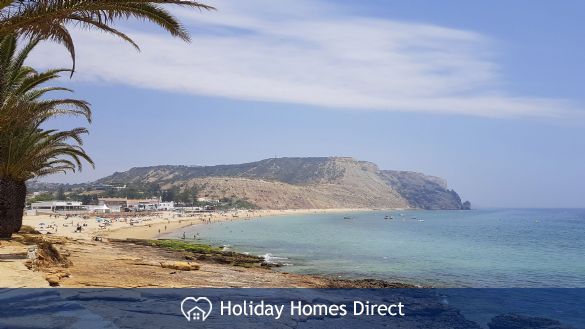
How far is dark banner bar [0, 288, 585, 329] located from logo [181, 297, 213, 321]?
2 centimetres

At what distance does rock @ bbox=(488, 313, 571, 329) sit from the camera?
17344 millimetres

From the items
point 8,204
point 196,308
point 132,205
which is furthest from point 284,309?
point 132,205

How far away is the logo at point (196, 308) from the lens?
10609mm

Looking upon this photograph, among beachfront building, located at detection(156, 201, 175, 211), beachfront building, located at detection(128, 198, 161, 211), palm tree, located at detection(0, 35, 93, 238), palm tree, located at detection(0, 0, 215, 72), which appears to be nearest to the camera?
palm tree, located at detection(0, 0, 215, 72)

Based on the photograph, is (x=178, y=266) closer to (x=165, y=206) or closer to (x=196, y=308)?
(x=196, y=308)

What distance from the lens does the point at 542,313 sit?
20.3 metres

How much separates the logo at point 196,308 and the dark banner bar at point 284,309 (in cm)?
2

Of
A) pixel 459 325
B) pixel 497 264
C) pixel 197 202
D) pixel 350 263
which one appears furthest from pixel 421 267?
pixel 197 202

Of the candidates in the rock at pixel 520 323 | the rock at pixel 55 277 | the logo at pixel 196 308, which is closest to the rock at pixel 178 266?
the rock at pixel 55 277

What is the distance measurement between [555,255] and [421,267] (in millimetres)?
21509

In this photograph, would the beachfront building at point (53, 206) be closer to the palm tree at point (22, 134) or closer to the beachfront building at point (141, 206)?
the beachfront building at point (141, 206)

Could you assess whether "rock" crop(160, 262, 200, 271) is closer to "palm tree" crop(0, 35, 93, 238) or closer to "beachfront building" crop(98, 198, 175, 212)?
"palm tree" crop(0, 35, 93, 238)

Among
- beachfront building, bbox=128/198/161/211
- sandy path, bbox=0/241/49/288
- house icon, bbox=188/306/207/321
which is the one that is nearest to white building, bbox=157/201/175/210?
beachfront building, bbox=128/198/161/211

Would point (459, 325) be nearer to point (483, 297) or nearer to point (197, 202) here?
point (483, 297)
